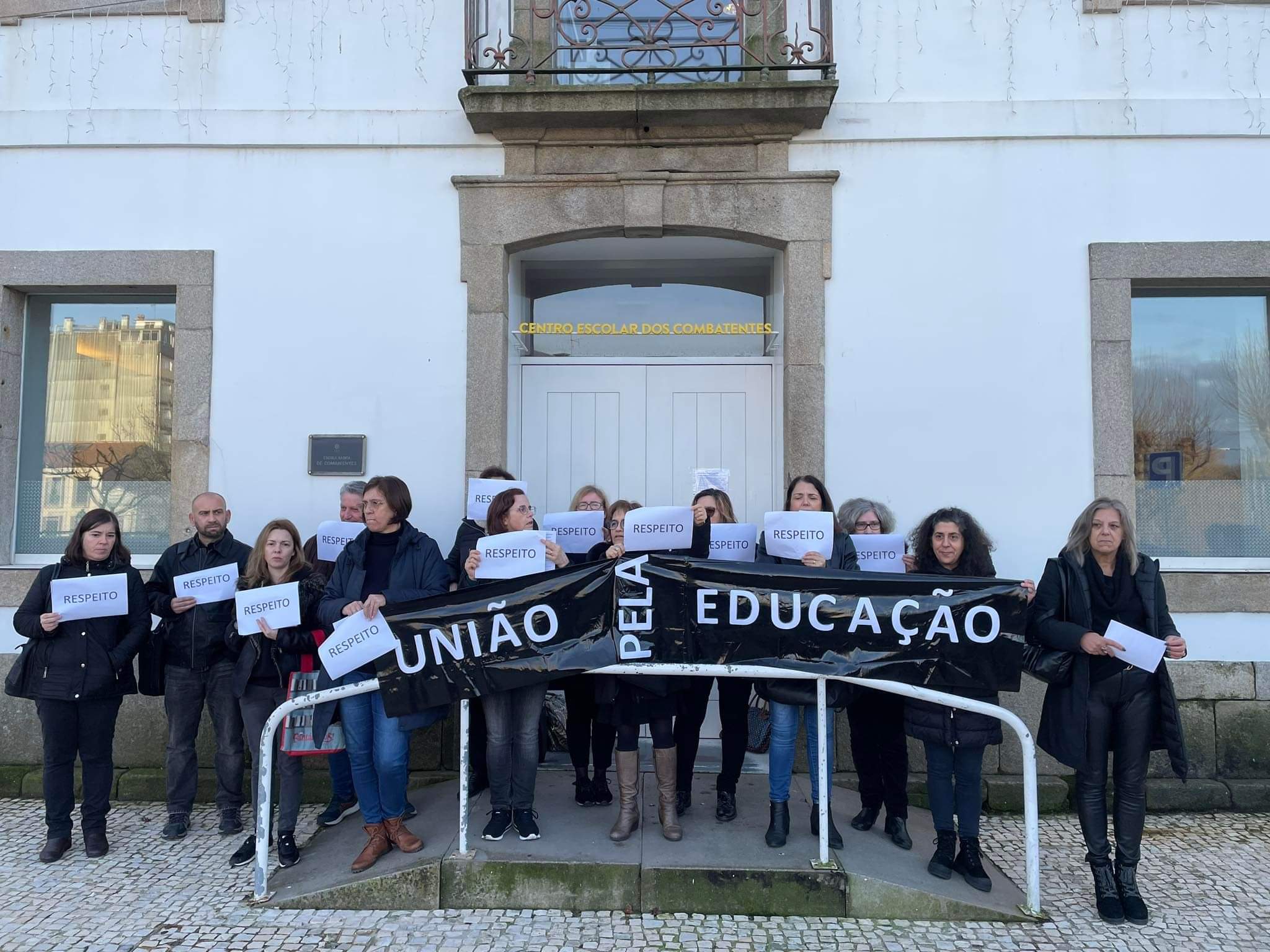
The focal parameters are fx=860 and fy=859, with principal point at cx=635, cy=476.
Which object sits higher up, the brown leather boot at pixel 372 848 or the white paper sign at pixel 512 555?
the white paper sign at pixel 512 555

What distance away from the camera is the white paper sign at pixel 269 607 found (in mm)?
4328

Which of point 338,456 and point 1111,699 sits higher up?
point 338,456

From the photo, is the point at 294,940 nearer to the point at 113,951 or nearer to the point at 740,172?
the point at 113,951

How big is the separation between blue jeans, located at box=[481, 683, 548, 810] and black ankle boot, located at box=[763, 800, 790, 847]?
3.80 feet

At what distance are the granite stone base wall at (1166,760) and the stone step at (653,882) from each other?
1.25m

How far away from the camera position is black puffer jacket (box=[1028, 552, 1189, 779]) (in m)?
3.88

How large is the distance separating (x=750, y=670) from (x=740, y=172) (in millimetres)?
3404

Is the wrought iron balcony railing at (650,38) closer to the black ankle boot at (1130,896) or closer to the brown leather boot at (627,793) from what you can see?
the brown leather boot at (627,793)

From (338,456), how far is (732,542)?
8.99 feet

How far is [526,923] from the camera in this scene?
379 centimetres

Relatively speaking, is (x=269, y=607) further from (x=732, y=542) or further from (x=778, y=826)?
(x=778, y=826)

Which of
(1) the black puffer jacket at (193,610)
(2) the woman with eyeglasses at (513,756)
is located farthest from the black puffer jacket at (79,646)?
(2) the woman with eyeglasses at (513,756)

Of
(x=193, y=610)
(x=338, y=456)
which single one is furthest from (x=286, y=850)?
(x=338, y=456)

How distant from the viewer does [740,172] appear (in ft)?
18.9
